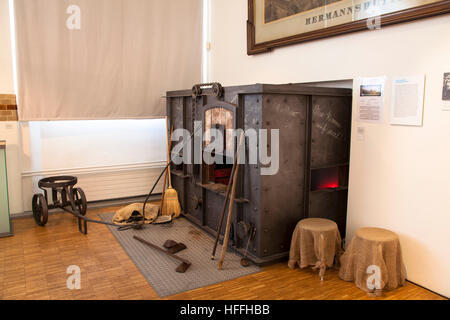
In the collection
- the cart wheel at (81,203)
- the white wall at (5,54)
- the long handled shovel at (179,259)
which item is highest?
the white wall at (5,54)

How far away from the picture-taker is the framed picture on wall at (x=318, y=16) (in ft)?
8.47

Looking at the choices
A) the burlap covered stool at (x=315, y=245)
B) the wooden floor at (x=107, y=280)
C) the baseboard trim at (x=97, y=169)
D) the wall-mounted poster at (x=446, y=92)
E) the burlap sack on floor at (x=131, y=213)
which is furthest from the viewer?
the baseboard trim at (x=97, y=169)

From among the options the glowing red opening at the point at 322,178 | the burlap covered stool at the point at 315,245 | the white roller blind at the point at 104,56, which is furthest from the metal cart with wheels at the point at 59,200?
the glowing red opening at the point at 322,178

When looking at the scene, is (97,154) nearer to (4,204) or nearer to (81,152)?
(81,152)

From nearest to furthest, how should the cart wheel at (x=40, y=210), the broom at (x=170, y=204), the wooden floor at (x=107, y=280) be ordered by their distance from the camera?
the wooden floor at (x=107, y=280) < the cart wheel at (x=40, y=210) < the broom at (x=170, y=204)

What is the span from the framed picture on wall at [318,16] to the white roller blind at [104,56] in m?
1.15

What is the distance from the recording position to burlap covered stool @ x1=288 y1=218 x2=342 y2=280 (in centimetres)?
282

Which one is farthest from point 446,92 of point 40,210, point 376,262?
point 40,210

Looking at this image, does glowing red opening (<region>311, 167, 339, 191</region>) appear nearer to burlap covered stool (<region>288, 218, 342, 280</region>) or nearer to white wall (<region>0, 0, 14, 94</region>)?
burlap covered stool (<region>288, 218, 342, 280</region>)

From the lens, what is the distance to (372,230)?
9.15 ft

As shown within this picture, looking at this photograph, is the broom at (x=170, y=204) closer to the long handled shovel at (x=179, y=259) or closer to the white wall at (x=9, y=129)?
the long handled shovel at (x=179, y=259)

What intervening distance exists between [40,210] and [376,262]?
3187 mm
